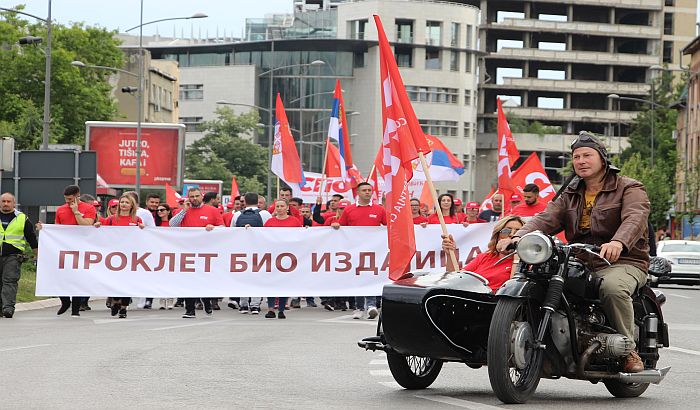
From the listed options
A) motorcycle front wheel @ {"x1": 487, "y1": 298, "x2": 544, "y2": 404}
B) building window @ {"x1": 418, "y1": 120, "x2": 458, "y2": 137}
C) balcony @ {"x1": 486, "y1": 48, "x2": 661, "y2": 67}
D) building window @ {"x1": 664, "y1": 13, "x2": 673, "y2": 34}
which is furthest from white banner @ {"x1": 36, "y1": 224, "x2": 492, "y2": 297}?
building window @ {"x1": 664, "y1": 13, "x2": 673, "y2": 34}

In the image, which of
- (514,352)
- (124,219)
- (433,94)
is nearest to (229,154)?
(433,94)

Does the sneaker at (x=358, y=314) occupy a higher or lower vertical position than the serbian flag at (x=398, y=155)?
lower

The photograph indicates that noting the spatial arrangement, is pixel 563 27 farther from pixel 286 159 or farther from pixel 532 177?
pixel 532 177

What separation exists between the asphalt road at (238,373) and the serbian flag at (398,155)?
110 cm

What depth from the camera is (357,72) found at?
124125mm

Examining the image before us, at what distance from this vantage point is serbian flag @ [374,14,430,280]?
47.5 feet

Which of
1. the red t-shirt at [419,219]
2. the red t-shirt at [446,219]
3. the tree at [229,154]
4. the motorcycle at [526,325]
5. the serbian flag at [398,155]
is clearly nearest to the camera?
the motorcycle at [526,325]

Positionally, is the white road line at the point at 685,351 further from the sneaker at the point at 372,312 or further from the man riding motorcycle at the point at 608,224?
the sneaker at the point at 372,312

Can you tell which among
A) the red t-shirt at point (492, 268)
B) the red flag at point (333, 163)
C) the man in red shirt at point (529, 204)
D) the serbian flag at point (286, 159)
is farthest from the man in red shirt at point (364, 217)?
the red flag at point (333, 163)

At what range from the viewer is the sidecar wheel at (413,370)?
1048 cm

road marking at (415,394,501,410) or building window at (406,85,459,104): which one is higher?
building window at (406,85,459,104)

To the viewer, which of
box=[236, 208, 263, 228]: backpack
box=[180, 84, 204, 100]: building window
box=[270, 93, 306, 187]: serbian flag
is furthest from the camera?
box=[180, 84, 204, 100]: building window

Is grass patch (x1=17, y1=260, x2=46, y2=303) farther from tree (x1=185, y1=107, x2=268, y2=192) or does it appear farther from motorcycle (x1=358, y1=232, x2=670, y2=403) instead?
tree (x1=185, y1=107, x2=268, y2=192)

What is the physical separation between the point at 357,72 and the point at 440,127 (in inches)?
341
